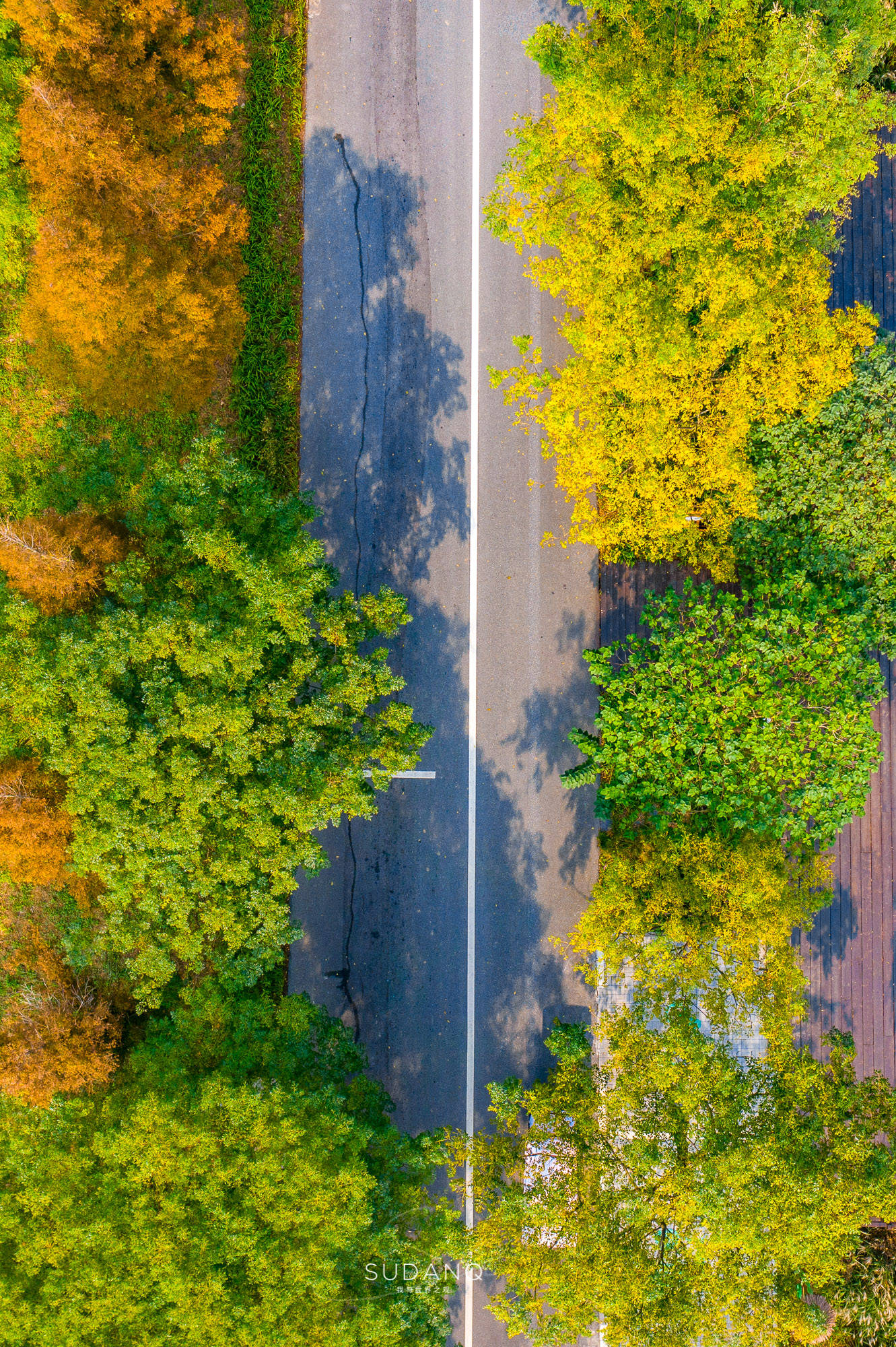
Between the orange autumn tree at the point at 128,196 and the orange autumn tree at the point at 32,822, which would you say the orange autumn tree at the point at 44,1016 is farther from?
the orange autumn tree at the point at 128,196

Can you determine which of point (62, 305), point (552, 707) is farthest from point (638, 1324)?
point (62, 305)

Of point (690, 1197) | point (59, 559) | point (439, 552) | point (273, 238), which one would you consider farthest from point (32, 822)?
point (273, 238)

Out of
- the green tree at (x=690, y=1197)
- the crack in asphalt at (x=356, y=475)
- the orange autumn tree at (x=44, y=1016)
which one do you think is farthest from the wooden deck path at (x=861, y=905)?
the orange autumn tree at (x=44, y=1016)

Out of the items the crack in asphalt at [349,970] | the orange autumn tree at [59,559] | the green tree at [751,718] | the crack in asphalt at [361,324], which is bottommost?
the crack in asphalt at [349,970]

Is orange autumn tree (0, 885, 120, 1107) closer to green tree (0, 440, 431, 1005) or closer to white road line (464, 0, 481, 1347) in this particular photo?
green tree (0, 440, 431, 1005)

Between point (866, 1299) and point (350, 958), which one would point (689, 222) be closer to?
point (350, 958)
